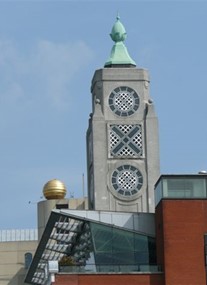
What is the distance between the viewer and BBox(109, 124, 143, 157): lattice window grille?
112m

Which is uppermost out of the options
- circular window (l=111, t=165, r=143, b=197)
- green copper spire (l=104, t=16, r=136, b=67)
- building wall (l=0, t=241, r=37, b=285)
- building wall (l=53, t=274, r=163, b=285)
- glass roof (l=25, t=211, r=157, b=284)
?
green copper spire (l=104, t=16, r=136, b=67)

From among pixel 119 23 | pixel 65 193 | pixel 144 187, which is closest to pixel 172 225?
pixel 144 187

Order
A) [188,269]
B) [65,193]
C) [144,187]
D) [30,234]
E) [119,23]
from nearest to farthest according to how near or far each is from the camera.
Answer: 1. [188,269]
2. [144,187]
3. [119,23]
4. [65,193]
5. [30,234]

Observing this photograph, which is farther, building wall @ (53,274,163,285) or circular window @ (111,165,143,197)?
circular window @ (111,165,143,197)

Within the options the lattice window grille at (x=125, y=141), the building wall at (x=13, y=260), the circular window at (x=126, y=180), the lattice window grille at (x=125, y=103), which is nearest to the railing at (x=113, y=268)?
the circular window at (x=126, y=180)

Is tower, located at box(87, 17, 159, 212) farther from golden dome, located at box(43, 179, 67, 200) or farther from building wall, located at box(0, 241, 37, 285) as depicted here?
building wall, located at box(0, 241, 37, 285)

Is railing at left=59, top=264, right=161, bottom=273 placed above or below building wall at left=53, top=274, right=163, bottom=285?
above

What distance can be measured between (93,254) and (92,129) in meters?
28.1

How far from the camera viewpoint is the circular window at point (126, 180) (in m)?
111

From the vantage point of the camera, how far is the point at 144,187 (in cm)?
11219

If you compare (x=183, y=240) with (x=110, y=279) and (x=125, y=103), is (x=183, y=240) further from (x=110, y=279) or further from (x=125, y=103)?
(x=125, y=103)

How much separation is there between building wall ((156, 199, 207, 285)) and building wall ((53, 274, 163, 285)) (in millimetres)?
972

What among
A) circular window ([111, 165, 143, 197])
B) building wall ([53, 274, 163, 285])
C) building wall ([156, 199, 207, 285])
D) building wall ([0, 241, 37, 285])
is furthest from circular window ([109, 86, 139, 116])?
building wall ([0, 241, 37, 285])

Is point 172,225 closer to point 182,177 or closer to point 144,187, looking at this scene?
point 182,177
